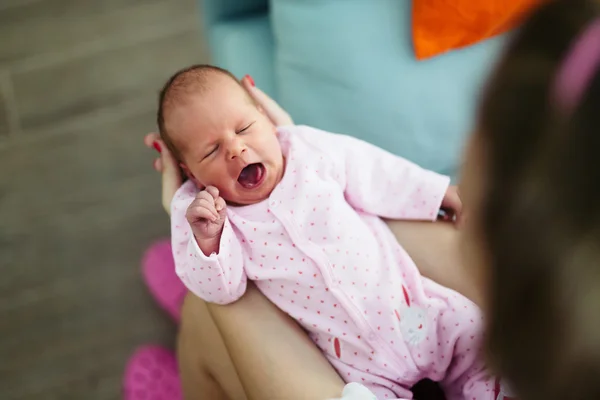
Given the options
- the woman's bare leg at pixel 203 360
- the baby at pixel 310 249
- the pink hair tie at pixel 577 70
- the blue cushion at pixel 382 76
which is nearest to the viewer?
the pink hair tie at pixel 577 70

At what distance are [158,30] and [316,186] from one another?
49.3 inches

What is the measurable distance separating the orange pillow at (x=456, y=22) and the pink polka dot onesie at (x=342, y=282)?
30 cm

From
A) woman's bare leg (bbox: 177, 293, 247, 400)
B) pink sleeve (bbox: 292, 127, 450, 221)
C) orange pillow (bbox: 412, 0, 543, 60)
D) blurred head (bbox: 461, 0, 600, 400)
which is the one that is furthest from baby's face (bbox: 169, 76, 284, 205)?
blurred head (bbox: 461, 0, 600, 400)

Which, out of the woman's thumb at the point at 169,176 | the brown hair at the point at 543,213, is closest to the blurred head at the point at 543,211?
the brown hair at the point at 543,213

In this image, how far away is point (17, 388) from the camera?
1.45m

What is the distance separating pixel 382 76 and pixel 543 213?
82 cm

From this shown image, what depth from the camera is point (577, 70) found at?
37 cm

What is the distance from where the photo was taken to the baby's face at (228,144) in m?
0.94

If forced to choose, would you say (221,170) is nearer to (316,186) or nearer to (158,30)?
(316,186)

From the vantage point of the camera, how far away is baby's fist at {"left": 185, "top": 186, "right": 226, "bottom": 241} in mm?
860

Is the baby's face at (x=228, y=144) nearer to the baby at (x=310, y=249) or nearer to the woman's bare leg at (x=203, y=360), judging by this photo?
the baby at (x=310, y=249)

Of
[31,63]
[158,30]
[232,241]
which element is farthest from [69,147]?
[232,241]

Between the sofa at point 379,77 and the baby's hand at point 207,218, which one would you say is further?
the sofa at point 379,77

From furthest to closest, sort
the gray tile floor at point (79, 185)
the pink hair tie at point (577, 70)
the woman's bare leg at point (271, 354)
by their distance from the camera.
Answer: the gray tile floor at point (79, 185) < the woman's bare leg at point (271, 354) < the pink hair tie at point (577, 70)
